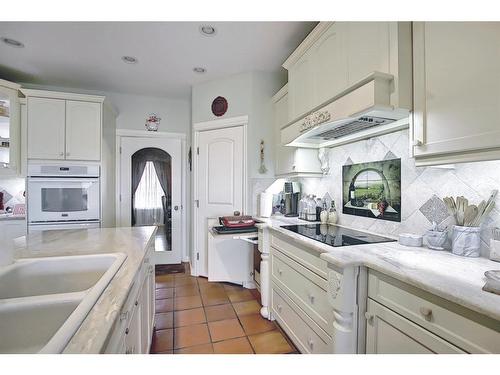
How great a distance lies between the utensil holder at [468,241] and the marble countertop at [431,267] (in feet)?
0.11

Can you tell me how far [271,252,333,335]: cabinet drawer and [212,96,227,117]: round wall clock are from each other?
1.91 metres

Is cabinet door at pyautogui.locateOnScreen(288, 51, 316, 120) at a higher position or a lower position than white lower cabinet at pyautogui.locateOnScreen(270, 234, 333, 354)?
higher

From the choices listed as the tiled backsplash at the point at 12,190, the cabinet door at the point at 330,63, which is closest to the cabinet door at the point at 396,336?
the cabinet door at the point at 330,63

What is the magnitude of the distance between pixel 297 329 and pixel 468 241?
1176 millimetres

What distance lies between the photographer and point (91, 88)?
3400mm

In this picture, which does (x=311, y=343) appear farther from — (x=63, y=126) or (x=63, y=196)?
(x=63, y=126)

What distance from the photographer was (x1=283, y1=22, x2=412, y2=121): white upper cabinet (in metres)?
1.18

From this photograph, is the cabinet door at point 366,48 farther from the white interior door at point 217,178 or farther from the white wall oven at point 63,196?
the white wall oven at point 63,196

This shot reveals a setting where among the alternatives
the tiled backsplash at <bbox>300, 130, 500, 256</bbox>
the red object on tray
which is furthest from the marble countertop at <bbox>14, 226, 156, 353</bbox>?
the tiled backsplash at <bbox>300, 130, 500, 256</bbox>

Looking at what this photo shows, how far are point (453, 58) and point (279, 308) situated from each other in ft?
6.36

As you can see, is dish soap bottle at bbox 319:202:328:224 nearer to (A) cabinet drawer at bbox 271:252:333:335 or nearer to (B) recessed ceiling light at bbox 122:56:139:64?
(A) cabinet drawer at bbox 271:252:333:335

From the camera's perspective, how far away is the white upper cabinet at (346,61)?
1.18 m
